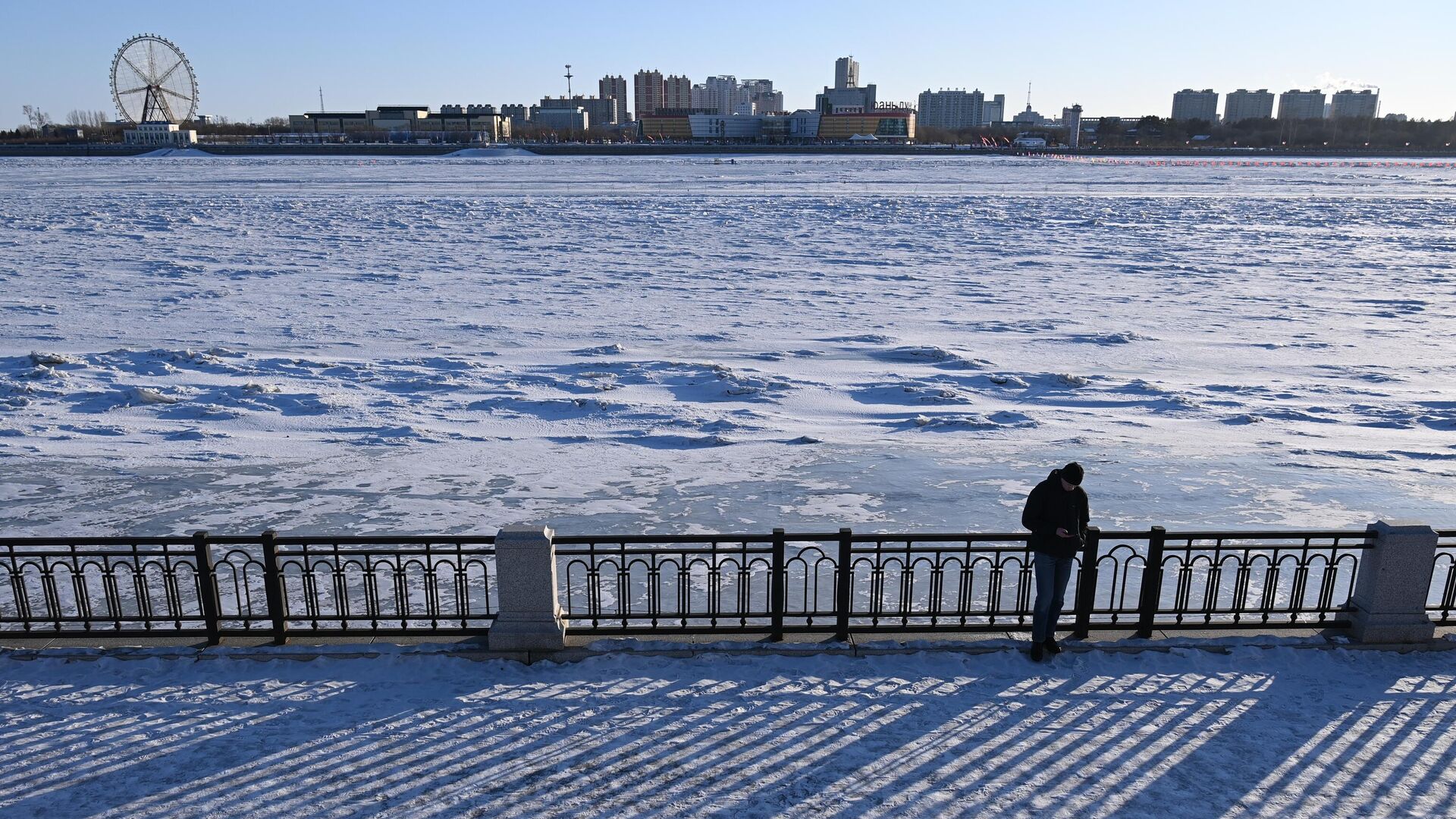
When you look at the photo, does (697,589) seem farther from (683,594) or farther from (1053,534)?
(1053,534)

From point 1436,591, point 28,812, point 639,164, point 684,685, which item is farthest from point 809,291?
point 639,164

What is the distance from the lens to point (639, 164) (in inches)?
4092

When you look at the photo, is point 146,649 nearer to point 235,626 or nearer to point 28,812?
point 235,626

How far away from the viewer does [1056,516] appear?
7055mm

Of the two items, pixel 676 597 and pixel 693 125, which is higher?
pixel 693 125

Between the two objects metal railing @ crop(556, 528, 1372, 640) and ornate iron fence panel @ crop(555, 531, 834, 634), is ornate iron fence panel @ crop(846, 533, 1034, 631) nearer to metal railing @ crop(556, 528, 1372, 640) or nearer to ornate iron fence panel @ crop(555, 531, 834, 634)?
metal railing @ crop(556, 528, 1372, 640)

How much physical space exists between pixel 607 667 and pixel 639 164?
332 ft


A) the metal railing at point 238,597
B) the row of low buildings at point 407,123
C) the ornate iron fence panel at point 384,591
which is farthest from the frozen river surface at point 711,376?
the row of low buildings at point 407,123

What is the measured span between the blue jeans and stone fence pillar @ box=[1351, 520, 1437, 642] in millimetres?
2601

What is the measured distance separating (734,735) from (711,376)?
1135 centimetres

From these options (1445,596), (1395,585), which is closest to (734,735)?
(1395,585)

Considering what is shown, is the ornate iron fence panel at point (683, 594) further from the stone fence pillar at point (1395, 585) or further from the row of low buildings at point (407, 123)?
the row of low buildings at point (407, 123)

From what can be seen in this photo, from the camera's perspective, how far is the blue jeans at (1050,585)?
7266 mm

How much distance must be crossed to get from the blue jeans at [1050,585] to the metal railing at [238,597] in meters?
4.36
